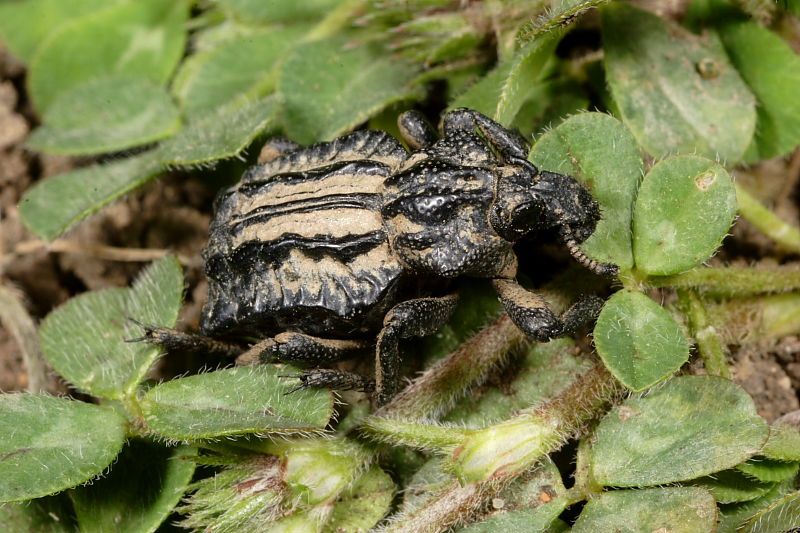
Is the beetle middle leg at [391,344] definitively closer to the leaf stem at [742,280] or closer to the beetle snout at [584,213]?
the beetle snout at [584,213]

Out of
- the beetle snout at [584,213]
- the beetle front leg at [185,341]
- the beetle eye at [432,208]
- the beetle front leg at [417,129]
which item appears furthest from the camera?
the beetle front leg at [417,129]

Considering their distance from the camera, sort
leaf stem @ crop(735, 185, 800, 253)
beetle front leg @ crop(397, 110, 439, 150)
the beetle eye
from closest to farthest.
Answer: the beetle eye < leaf stem @ crop(735, 185, 800, 253) < beetle front leg @ crop(397, 110, 439, 150)

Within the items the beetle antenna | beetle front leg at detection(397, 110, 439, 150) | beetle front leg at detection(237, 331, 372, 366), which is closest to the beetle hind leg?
beetle front leg at detection(237, 331, 372, 366)

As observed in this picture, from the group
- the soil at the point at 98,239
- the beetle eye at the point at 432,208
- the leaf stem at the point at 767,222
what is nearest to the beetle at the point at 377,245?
the beetle eye at the point at 432,208

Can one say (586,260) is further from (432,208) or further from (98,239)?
(98,239)

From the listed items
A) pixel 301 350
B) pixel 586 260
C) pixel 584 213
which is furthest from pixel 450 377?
pixel 584 213

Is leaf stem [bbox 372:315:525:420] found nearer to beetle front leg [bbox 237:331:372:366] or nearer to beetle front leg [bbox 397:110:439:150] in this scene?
beetle front leg [bbox 237:331:372:366]

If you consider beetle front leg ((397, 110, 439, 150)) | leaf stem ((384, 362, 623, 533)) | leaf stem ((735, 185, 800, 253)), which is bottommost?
leaf stem ((384, 362, 623, 533))
